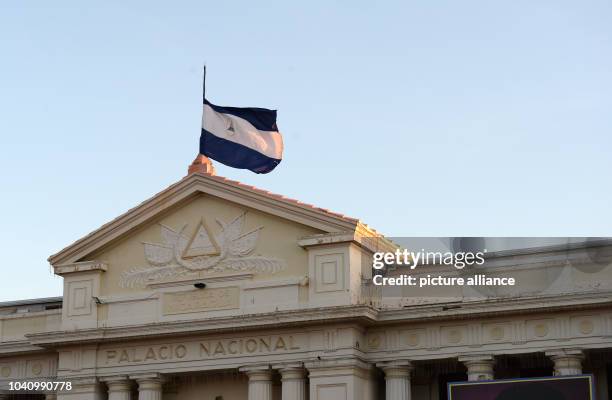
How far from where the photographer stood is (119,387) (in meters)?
39.0

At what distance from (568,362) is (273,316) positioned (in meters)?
8.61

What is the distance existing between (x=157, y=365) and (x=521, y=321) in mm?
11369

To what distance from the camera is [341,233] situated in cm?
3675

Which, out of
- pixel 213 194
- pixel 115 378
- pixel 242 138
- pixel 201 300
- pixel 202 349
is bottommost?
pixel 115 378

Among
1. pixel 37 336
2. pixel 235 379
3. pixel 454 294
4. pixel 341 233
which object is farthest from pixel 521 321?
pixel 37 336

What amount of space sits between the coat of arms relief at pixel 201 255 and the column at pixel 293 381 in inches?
121

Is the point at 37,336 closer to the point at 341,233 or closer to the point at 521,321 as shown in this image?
the point at 341,233

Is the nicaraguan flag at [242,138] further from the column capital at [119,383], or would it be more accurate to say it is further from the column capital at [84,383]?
the column capital at [84,383]

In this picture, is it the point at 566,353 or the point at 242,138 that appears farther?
the point at 242,138

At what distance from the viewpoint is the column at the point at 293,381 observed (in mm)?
36719

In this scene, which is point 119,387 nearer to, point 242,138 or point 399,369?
point 242,138

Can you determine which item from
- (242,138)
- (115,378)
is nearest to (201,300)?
(115,378)

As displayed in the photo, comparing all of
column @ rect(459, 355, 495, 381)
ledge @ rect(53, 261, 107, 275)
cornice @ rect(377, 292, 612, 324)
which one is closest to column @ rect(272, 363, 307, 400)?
cornice @ rect(377, 292, 612, 324)

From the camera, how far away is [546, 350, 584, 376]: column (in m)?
34.2
